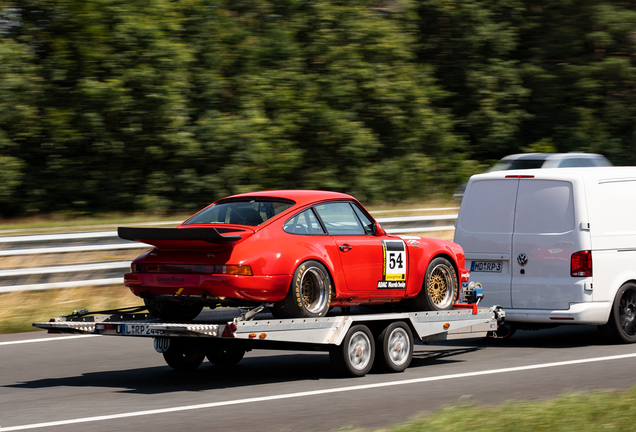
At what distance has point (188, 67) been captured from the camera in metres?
22.6

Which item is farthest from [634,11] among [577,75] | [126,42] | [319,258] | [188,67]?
[319,258]

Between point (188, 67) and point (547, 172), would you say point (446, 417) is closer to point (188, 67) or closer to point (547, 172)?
point (547, 172)

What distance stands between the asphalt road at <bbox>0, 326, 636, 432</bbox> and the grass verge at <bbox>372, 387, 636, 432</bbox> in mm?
443

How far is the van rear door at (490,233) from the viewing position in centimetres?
1101

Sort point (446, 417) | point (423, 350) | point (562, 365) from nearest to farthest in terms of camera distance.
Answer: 1. point (446, 417)
2. point (562, 365)
3. point (423, 350)

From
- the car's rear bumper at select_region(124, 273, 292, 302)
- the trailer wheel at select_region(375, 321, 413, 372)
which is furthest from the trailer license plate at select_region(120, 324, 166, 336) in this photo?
the trailer wheel at select_region(375, 321, 413, 372)

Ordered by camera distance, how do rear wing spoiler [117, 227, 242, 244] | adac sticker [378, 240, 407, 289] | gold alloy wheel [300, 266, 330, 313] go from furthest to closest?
adac sticker [378, 240, 407, 289] → gold alloy wheel [300, 266, 330, 313] → rear wing spoiler [117, 227, 242, 244]


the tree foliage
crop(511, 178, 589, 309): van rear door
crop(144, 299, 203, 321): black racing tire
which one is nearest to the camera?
crop(144, 299, 203, 321): black racing tire

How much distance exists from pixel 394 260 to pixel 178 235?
250cm

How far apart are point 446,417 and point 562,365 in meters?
3.35

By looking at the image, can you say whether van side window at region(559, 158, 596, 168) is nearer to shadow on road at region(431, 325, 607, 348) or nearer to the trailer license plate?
shadow on road at region(431, 325, 607, 348)

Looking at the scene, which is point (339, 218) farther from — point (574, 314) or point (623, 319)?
point (623, 319)

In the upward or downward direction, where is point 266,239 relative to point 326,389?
upward

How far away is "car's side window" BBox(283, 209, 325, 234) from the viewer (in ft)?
27.8
